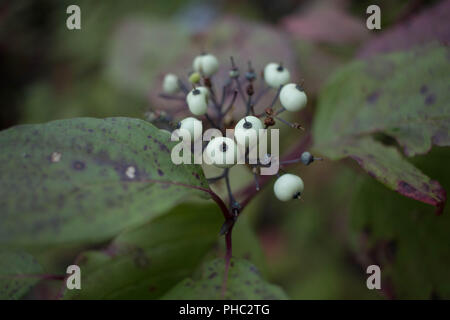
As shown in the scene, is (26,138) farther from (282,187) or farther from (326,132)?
(326,132)

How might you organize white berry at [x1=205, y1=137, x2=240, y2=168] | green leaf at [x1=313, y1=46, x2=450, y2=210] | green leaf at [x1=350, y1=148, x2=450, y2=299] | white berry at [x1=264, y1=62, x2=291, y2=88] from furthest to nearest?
green leaf at [x1=350, y1=148, x2=450, y2=299]
white berry at [x1=264, y1=62, x2=291, y2=88]
green leaf at [x1=313, y1=46, x2=450, y2=210]
white berry at [x1=205, y1=137, x2=240, y2=168]

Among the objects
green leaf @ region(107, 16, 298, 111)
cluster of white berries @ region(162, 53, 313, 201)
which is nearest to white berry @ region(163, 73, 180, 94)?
cluster of white berries @ region(162, 53, 313, 201)

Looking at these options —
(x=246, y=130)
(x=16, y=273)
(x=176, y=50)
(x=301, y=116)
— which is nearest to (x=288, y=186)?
(x=246, y=130)

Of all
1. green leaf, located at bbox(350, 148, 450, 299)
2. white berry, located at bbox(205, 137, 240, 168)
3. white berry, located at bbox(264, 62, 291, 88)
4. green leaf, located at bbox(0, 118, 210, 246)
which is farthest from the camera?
green leaf, located at bbox(350, 148, 450, 299)

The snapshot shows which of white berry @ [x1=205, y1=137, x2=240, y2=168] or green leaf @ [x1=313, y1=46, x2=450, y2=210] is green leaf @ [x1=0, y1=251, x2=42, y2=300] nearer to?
white berry @ [x1=205, y1=137, x2=240, y2=168]

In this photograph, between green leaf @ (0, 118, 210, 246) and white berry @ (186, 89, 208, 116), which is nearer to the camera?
green leaf @ (0, 118, 210, 246)

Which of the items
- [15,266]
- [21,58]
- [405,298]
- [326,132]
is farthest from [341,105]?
[21,58]

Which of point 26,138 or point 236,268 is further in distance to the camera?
point 236,268
